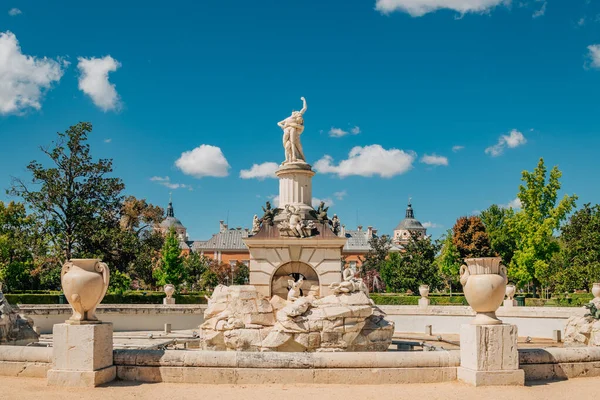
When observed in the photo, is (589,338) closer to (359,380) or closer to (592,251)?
(359,380)

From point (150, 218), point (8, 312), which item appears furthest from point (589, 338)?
point (150, 218)

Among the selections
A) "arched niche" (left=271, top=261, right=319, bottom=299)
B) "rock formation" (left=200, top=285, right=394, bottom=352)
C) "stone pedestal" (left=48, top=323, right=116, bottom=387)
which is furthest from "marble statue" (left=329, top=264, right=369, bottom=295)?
"stone pedestal" (left=48, top=323, right=116, bottom=387)

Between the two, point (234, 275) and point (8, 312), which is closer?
point (8, 312)

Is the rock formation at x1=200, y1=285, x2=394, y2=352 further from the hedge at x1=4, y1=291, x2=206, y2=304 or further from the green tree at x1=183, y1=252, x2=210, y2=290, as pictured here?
the green tree at x1=183, y1=252, x2=210, y2=290

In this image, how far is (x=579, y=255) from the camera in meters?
38.5

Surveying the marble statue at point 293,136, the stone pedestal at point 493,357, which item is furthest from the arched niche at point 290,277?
the stone pedestal at point 493,357

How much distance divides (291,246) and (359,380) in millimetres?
9671

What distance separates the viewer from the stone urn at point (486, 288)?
10141 mm

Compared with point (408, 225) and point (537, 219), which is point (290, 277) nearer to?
point (537, 219)

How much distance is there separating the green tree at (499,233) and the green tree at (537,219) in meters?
7.65

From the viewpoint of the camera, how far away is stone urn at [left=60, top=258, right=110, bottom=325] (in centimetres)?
994

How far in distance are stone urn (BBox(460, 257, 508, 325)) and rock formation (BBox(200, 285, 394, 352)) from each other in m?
5.71

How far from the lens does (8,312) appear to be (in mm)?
17672

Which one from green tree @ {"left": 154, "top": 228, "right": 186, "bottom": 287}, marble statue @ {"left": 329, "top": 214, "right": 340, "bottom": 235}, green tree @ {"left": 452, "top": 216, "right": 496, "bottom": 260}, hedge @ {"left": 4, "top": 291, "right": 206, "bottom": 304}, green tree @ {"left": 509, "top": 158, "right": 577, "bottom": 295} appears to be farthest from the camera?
green tree @ {"left": 154, "top": 228, "right": 186, "bottom": 287}
